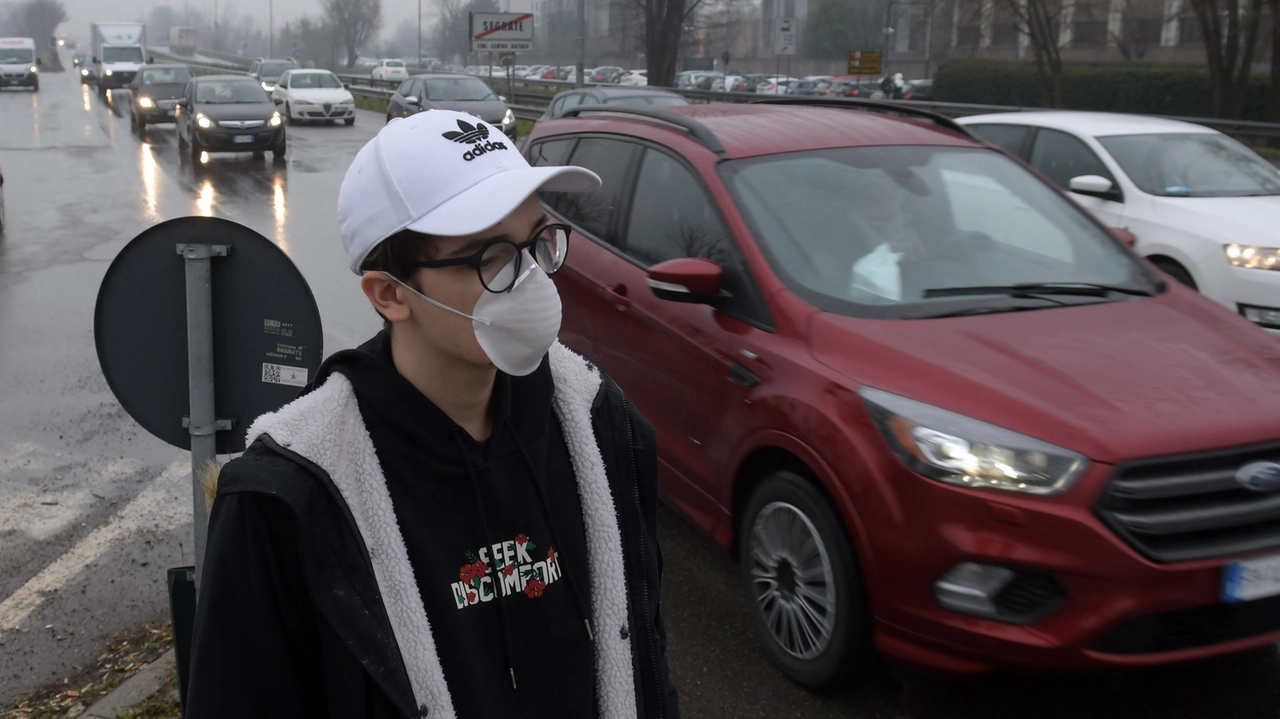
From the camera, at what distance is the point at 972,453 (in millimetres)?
3100

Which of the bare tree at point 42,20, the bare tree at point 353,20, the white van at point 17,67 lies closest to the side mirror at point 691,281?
the white van at point 17,67

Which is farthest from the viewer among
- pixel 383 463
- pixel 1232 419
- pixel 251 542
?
pixel 1232 419

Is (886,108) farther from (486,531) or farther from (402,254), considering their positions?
(486,531)

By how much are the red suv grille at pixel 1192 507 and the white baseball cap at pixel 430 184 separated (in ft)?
6.88

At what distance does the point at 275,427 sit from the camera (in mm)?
1480

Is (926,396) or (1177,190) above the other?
(1177,190)

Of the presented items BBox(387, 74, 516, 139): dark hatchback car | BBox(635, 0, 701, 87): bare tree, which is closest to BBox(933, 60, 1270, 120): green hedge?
BBox(635, 0, 701, 87): bare tree

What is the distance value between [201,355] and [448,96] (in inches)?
947

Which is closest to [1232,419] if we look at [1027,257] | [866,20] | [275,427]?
[1027,257]

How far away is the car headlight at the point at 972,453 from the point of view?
9.88 ft

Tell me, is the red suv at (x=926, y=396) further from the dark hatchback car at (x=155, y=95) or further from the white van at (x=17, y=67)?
the white van at (x=17, y=67)

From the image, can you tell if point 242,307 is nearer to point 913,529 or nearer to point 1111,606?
point 913,529

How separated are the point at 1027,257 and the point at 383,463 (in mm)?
3375

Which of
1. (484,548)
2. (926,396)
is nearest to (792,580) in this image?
(926,396)
